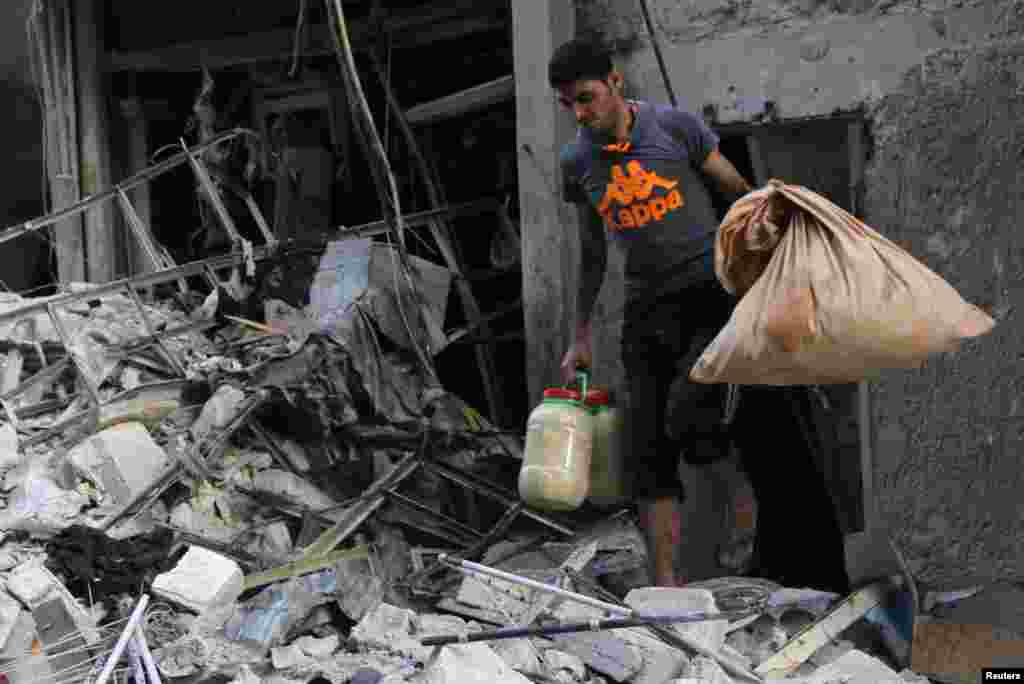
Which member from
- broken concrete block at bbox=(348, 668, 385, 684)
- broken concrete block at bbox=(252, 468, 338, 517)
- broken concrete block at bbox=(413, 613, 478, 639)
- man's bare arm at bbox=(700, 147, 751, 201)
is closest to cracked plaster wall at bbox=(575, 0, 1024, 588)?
man's bare arm at bbox=(700, 147, 751, 201)

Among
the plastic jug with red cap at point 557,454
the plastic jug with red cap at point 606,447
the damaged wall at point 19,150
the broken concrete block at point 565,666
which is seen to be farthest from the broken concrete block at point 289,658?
the damaged wall at point 19,150

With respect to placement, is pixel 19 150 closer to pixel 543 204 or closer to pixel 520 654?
pixel 543 204

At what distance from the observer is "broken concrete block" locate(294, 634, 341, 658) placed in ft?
12.5

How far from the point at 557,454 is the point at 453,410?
4.31 ft

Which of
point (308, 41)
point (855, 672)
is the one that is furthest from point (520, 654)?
point (308, 41)

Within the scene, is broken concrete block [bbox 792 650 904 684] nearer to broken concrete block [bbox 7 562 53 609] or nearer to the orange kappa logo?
the orange kappa logo

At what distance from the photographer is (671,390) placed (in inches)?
154

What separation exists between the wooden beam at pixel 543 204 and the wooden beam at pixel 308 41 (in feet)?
5.06

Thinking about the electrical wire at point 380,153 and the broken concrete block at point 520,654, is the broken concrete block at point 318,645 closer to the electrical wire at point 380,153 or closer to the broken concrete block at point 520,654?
the broken concrete block at point 520,654

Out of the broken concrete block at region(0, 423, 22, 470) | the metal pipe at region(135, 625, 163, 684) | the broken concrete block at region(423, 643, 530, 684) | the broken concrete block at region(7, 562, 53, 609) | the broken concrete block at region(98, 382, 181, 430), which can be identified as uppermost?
the broken concrete block at region(98, 382, 181, 430)

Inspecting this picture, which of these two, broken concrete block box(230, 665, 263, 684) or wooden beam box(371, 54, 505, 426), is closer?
broken concrete block box(230, 665, 263, 684)

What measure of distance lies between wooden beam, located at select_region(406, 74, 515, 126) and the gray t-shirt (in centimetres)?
191

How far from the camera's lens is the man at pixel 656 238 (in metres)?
3.83

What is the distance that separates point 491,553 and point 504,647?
979mm
